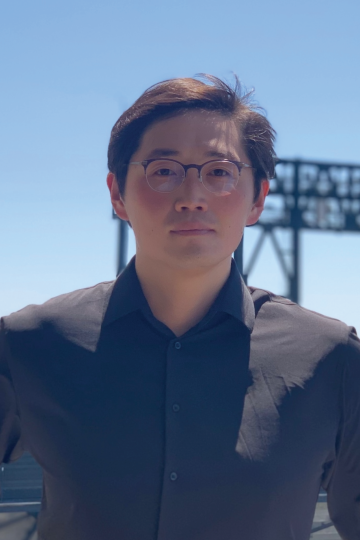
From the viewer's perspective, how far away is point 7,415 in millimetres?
1980

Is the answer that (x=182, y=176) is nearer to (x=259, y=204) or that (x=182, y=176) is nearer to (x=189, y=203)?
(x=189, y=203)

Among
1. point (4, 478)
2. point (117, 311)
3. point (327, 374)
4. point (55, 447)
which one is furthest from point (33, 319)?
point (4, 478)

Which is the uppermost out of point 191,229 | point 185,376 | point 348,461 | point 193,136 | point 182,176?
point 193,136

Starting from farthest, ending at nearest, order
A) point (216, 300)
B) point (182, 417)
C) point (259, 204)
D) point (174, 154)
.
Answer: point (259, 204)
point (216, 300)
point (174, 154)
point (182, 417)

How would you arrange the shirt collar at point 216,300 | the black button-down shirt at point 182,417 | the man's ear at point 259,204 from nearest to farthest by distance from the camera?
the black button-down shirt at point 182,417 < the shirt collar at point 216,300 < the man's ear at point 259,204

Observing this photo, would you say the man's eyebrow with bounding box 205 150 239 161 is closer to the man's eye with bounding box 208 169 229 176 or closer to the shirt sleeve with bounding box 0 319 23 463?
the man's eye with bounding box 208 169 229 176

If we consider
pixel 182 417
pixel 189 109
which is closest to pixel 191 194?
pixel 189 109

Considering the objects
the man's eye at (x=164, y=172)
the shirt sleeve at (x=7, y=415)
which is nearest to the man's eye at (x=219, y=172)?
the man's eye at (x=164, y=172)

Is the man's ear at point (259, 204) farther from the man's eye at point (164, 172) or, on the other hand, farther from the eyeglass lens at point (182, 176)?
the man's eye at point (164, 172)

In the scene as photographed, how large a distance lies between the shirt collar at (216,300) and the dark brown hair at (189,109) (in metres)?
0.27

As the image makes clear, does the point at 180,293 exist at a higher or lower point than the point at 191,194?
lower

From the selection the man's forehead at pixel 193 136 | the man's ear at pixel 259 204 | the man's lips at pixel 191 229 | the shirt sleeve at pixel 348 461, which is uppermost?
the man's forehead at pixel 193 136

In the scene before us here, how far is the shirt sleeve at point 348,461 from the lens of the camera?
199 centimetres

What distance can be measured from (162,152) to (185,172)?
10 centimetres
